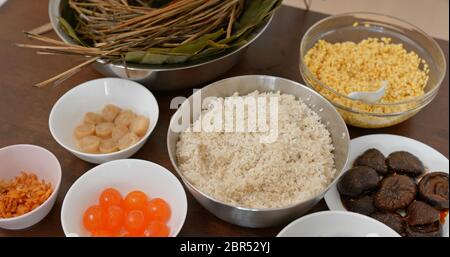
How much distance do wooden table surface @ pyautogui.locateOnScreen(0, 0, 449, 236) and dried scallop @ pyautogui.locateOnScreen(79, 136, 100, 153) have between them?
36mm

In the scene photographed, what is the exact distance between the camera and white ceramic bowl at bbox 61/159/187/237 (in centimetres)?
87

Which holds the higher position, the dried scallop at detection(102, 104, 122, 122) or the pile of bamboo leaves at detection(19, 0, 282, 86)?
the pile of bamboo leaves at detection(19, 0, 282, 86)

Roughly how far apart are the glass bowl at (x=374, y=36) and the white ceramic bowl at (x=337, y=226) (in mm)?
287

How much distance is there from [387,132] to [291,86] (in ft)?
0.93

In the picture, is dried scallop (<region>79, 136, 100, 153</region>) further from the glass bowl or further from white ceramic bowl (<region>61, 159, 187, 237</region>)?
the glass bowl

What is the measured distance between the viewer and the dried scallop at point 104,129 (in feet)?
3.41

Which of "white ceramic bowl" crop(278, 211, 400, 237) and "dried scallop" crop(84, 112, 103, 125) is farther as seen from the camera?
"dried scallop" crop(84, 112, 103, 125)

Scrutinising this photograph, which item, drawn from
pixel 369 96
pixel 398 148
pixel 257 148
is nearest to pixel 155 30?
pixel 257 148

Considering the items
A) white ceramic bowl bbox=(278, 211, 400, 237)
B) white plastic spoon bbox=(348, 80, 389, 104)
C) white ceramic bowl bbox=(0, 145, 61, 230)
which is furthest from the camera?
white plastic spoon bbox=(348, 80, 389, 104)

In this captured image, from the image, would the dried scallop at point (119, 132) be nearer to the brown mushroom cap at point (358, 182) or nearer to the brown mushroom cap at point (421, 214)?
the brown mushroom cap at point (358, 182)

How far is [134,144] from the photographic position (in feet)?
3.22

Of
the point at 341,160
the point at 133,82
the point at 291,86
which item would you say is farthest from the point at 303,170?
the point at 133,82

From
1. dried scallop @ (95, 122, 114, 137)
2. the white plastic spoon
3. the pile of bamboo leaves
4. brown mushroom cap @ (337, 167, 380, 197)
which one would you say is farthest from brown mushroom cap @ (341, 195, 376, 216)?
dried scallop @ (95, 122, 114, 137)

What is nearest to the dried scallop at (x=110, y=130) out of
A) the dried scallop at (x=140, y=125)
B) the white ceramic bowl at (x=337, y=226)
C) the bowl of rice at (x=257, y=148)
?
the dried scallop at (x=140, y=125)
